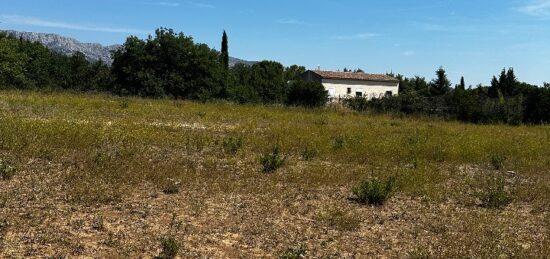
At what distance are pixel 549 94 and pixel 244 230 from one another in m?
31.9

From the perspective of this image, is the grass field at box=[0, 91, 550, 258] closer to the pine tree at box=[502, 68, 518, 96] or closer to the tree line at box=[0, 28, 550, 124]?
the tree line at box=[0, 28, 550, 124]

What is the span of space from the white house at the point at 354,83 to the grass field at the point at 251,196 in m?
61.3

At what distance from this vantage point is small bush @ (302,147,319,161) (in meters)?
12.7

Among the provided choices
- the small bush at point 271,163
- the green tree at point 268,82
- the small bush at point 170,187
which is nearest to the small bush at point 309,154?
the small bush at point 271,163

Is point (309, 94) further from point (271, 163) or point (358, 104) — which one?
point (271, 163)

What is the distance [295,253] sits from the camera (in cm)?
544

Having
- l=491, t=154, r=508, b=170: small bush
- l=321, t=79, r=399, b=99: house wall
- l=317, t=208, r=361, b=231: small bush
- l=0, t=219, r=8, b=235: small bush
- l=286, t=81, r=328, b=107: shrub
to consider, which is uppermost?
l=321, t=79, r=399, b=99: house wall

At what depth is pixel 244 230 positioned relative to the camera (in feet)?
21.6

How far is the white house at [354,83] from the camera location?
76938mm

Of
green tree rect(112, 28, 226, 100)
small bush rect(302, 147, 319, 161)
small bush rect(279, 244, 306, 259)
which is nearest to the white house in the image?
green tree rect(112, 28, 226, 100)

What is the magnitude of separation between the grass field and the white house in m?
61.3

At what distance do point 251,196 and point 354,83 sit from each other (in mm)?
71190

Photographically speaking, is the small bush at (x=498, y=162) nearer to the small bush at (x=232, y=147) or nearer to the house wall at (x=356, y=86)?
the small bush at (x=232, y=147)

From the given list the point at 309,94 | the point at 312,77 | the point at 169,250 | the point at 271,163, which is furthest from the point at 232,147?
the point at 312,77
